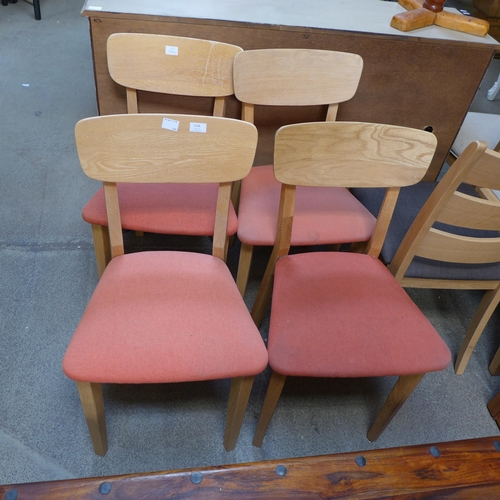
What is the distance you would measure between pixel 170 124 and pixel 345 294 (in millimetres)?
607

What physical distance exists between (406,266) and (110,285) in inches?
31.4

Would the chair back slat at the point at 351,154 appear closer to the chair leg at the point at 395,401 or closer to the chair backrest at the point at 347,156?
the chair backrest at the point at 347,156

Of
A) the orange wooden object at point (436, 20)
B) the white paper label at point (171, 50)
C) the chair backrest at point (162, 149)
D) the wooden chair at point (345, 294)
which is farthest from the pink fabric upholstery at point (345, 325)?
the orange wooden object at point (436, 20)

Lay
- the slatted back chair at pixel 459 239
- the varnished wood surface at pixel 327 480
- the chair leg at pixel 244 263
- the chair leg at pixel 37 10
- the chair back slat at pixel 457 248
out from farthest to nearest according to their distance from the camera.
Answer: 1. the chair leg at pixel 37 10
2. the chair leg at pixel 244 263
3. the chair back slat at pixel 457 248
4. the slatted back chair at pixel 459 239
5. the varnished wood surface at pixel 327 480

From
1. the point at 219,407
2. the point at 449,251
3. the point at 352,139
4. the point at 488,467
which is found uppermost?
the point at 352,139

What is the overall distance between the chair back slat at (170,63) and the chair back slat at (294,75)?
0.23 feet

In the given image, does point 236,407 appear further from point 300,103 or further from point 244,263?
point 300,103

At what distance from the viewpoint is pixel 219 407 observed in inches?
52.8

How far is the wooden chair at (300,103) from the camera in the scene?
4.29 ft

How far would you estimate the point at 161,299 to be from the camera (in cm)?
105

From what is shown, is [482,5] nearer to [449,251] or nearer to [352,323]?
[449,251]

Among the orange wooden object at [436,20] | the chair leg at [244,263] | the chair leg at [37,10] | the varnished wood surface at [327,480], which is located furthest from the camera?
the chair leg at [37,10]

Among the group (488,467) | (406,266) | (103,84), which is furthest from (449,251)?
(103,84)

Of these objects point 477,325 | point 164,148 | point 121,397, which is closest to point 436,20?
point 477,325
